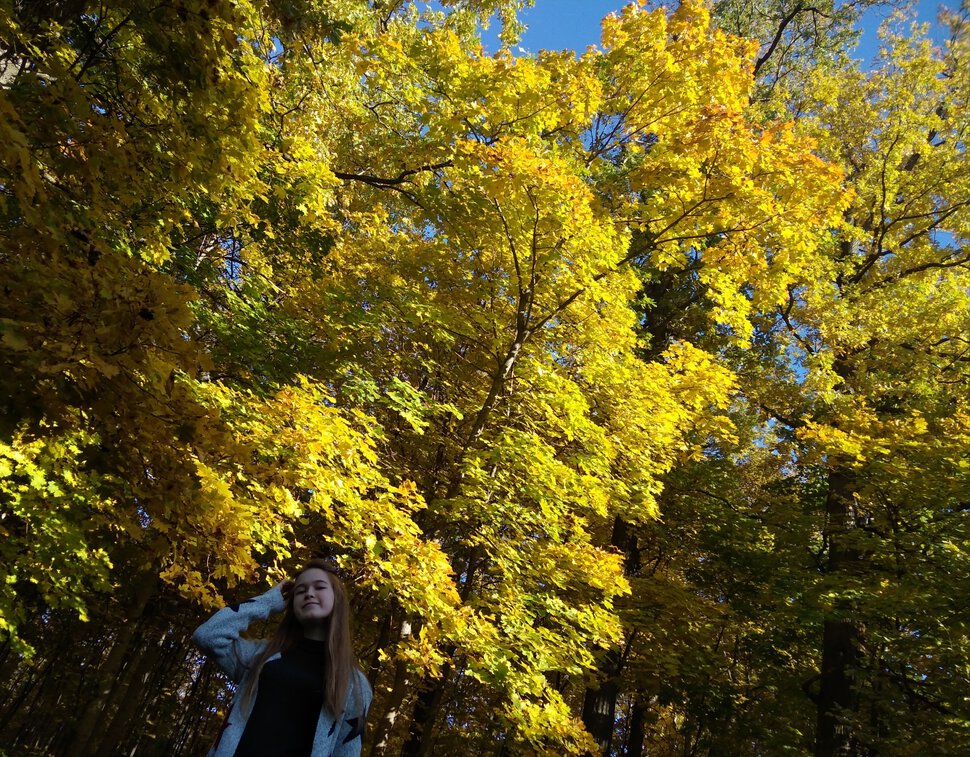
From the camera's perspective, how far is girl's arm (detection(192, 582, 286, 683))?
1.98 metres

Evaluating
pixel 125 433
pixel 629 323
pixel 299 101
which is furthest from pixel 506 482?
pixel 125 433

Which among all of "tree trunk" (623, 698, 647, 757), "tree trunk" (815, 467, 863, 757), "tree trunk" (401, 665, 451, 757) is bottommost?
"tree trunk" (401, 665, 451, 757)

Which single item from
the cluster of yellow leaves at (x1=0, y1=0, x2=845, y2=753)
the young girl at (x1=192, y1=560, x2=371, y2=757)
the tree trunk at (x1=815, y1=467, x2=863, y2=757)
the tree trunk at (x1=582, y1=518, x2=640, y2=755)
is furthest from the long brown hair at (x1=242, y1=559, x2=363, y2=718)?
the tree trunk at (x1=582, y1=518, x2=640, y2=755)

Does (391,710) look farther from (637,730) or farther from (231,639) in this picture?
(637,730)

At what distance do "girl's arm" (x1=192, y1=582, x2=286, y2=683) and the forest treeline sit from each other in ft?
2.44

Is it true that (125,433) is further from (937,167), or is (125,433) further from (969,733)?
(937,167)

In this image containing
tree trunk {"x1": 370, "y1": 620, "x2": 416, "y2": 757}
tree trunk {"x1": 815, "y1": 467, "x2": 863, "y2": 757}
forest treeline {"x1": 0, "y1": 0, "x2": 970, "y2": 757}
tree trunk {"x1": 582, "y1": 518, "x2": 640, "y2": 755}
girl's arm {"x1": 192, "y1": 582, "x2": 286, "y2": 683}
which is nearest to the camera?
girl's arm {"x1": 192, "y1": 582, "x2": 286, "y2": 683}

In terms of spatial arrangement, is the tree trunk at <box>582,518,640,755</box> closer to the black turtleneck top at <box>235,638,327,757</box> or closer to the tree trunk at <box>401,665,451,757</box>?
the tree trunk at <box>401,665,451,757</box>

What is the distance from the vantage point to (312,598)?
2.07m

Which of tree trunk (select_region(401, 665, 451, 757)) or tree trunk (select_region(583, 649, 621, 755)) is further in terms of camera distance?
tree trunk (select_region(583, 649, 621, 755))

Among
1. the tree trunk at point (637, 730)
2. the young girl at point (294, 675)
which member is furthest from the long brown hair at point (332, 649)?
the tree trunk at point (637, 730)

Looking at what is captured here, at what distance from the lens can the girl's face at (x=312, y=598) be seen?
205 cm

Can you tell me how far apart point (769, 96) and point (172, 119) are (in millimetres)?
14039

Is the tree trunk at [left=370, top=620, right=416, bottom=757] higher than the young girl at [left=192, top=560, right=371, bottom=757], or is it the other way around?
the young girl at [left=192, top=560, right=371, bottom=757]
